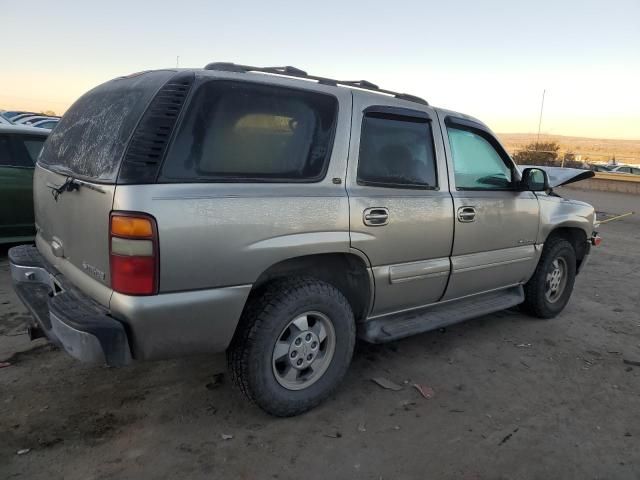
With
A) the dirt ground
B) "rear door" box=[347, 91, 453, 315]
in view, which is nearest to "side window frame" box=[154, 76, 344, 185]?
"rear door" box=[347, 91, 453, 315]

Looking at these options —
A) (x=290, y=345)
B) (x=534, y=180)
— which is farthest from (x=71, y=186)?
(x=534, y=180)

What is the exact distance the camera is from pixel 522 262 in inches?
176

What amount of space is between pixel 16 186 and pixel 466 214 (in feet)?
17.4

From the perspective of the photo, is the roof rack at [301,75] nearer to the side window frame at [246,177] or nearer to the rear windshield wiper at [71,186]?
the side window frame at [246,177]

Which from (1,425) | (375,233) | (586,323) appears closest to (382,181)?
(375,233)

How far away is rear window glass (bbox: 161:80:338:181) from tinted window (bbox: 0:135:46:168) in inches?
184

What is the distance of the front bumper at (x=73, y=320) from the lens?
235 cm

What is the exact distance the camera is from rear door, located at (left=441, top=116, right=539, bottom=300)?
3822mm

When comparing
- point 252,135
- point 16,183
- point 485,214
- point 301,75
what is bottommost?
point 16,183

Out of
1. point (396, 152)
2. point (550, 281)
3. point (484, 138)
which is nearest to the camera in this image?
point (396, 152)

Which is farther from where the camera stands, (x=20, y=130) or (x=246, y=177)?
(x=20, y=130)

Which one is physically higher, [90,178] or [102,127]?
[102,127]

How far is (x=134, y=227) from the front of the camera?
2352 millimetres

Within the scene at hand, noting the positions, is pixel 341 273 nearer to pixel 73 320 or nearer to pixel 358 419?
pixel 358 419
